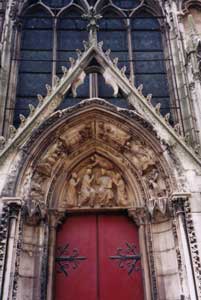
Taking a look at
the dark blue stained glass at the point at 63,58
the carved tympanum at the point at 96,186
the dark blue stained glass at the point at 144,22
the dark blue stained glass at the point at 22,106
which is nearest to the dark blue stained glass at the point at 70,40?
the dark blue stained glass at the point at 63,58

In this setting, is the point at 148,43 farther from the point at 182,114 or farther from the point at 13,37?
the point at 13,37

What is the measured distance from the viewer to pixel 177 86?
8.94 meters

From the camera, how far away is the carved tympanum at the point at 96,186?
7625mm

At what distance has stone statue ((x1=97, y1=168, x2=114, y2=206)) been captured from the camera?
7633 millimetres

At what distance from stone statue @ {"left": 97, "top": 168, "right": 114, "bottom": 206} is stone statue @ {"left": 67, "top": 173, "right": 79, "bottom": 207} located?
481 mm

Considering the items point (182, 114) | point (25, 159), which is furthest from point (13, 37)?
point (182, 114)

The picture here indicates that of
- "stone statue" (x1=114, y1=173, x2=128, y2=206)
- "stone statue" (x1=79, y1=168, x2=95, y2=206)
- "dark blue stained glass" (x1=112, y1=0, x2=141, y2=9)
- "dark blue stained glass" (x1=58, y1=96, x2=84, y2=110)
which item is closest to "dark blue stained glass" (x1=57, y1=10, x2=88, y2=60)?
"dark blue stained glass" (x1=112, y1=0, x2=141, y2=9)

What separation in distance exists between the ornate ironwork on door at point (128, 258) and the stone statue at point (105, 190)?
96 centimetres

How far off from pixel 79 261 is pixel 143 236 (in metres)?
1.32

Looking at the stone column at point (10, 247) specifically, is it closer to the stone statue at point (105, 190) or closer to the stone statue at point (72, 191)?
the stone statue at point (72, 191)

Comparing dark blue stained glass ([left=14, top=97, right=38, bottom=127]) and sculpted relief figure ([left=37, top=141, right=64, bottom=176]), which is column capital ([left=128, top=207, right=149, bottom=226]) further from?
dark blue stained glass ([left=14, top=97, right=38, bottom=127])

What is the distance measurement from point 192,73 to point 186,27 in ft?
6.67

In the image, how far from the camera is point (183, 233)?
6332mm

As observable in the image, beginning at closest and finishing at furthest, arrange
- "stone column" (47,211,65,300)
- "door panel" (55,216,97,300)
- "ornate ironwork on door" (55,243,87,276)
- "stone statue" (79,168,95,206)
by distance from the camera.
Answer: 1. "stone column" (47,211,65,300)
2. "door panel" (55,216,97,300)
3. "ornate ironwork on door" (55,243,87,276)
4. "stone statue" (79,168,95,206)
